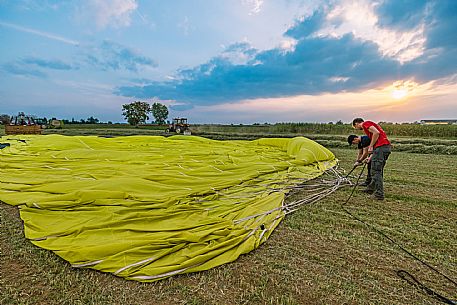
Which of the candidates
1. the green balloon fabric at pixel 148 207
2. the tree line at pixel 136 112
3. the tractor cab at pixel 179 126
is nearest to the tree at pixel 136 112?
the tree line at pixel 136 112

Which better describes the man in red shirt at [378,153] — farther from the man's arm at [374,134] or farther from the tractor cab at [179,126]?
the tractor cab at [179,126]

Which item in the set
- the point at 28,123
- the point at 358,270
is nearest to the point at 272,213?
the point at 358,270

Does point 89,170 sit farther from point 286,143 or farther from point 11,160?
point 286,143

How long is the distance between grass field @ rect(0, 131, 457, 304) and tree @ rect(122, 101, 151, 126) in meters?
61.6

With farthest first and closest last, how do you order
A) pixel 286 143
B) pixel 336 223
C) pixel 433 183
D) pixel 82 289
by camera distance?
pixel 286 143, pixel 433 183, pixel 336 223, pixel 82 289

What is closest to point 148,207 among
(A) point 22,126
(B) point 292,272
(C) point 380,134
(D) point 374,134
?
(B) point 292,272

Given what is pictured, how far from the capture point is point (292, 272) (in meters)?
2.09

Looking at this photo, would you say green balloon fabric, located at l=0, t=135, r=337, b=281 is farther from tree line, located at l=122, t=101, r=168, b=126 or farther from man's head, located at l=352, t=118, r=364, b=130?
tree line, located at l=122, t=101, r=168, b=126

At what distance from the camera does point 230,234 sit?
2.45m

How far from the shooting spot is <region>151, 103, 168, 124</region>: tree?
6981 centimetres

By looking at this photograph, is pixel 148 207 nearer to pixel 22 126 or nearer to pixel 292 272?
pixel 292 272

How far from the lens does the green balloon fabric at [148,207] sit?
213 centimetres

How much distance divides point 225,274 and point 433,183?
5.21 meters

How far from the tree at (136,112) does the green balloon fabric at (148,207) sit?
58.7 m
